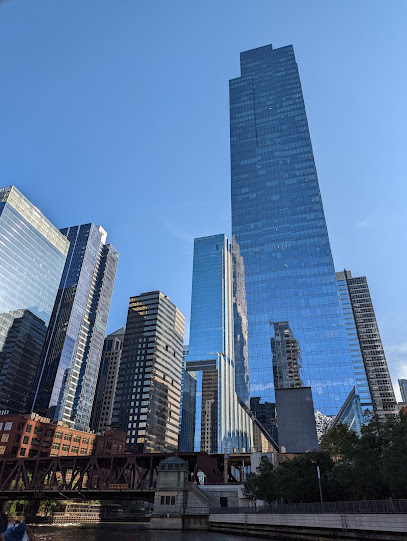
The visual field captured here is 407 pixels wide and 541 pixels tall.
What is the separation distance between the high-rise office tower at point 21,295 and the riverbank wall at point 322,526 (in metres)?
146

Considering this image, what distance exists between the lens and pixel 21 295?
177125mm

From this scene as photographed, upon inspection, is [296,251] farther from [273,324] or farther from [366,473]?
[366,473]

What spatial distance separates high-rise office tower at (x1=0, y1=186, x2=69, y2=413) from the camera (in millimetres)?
168000

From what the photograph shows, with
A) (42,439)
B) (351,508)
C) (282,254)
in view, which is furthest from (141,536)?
(282,254)

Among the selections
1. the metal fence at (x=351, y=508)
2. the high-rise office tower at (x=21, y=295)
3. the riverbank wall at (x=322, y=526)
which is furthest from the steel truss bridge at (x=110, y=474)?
the high-rise office tower at (x=21, y=295)

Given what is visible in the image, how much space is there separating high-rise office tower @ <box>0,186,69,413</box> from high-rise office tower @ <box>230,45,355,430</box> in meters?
100

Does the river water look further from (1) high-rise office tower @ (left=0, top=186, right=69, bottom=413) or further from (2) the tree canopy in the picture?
(1) high-rise office tower @ (left=0, top=186, right=69, bottom=413)

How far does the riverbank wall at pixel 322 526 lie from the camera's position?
29217mm

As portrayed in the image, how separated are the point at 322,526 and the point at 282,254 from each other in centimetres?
10993

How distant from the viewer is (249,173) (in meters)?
163

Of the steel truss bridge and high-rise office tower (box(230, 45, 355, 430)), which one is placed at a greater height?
high-rise office tower (box(230, 45, 355, 430))

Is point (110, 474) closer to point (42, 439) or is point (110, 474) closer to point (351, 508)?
point (351, 508)

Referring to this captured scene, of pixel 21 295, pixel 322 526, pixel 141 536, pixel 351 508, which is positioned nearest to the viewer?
pixel 351 508

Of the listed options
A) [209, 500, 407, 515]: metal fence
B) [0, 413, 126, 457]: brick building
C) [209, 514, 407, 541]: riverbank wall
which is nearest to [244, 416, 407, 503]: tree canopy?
[209, 500, 407, 515]: metal fence
